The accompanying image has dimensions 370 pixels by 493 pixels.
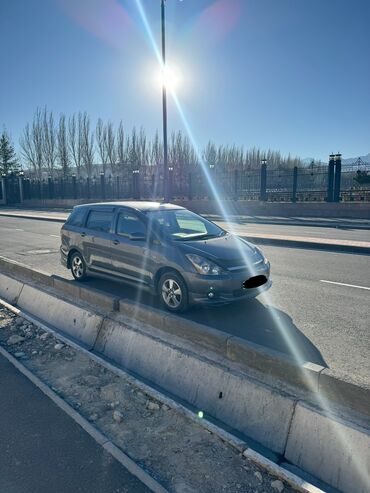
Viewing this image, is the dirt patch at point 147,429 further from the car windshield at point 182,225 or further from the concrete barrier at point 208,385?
the car windshield at point 182,225

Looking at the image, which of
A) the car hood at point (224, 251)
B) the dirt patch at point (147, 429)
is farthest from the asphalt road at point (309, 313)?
the dirt patch at point (147, 429)

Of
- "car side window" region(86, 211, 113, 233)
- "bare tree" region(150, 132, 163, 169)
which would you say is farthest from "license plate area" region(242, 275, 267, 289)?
"bare tree" region(150, 132, 163, 169)

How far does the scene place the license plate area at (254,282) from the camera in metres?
5.24

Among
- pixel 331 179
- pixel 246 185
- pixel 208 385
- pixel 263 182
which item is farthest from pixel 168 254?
pixel 246 185

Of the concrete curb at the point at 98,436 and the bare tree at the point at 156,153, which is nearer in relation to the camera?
the concrete curb at the point at 98,436

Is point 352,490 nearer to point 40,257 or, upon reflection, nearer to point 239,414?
point 239,414

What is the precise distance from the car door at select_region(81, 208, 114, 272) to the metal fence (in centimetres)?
1932

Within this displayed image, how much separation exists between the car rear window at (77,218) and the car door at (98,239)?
206 mm

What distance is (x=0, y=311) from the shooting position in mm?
6109

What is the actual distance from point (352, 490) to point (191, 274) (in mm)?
3059

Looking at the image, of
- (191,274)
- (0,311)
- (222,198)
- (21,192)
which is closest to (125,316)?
(191,274)

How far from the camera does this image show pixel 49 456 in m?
2.78

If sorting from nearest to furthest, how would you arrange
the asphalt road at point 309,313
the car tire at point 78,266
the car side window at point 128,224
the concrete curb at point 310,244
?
1. the asphalt road at point 309,313
2. the car side window at point 128,224
3. the car tire at point 78,266
4. the concrete curb at point 310,244

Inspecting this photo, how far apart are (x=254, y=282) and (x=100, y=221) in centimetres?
301
